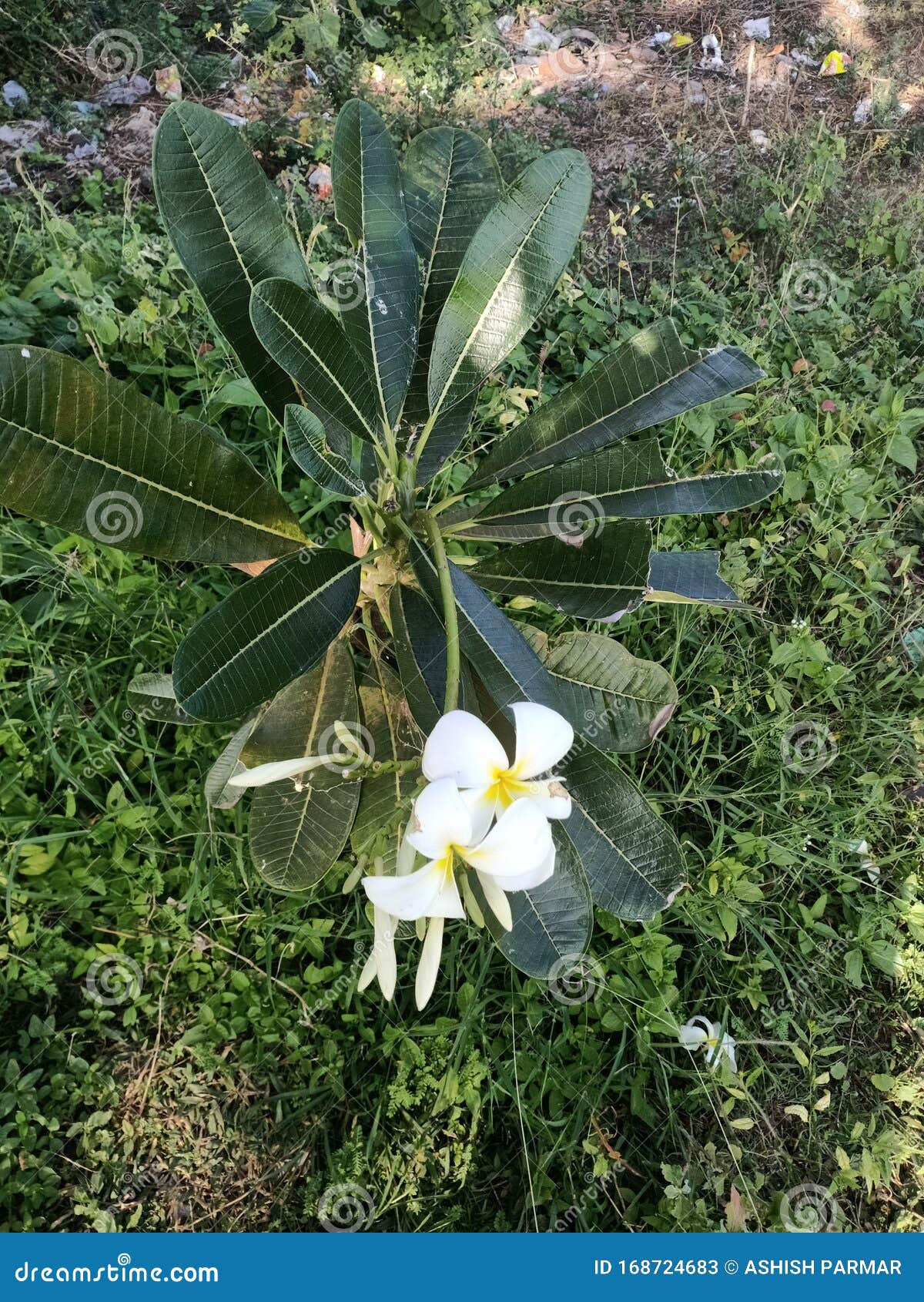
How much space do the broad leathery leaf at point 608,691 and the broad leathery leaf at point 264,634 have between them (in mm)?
421

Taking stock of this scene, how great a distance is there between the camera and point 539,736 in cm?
82

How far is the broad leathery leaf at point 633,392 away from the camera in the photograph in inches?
48.0

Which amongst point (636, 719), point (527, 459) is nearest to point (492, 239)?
point (527, 459)

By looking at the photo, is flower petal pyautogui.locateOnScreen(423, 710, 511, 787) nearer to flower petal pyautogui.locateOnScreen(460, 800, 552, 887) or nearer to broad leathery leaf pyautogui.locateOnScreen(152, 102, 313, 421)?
flower petal pyautogui.locateOnScreen(460, 800, 552, 887)

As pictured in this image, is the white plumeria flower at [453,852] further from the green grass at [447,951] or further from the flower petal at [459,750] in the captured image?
the green grass at [447,951]

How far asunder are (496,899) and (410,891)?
0.13 m

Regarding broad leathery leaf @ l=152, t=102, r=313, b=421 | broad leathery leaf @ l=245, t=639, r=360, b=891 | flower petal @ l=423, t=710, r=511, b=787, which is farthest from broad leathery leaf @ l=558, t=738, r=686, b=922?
broad leathery leaf @ l=152, t=102, r=313, b=421

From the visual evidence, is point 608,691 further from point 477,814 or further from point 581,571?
point 477,814

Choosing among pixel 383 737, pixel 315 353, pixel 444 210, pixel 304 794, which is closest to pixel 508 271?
pixel 444 210

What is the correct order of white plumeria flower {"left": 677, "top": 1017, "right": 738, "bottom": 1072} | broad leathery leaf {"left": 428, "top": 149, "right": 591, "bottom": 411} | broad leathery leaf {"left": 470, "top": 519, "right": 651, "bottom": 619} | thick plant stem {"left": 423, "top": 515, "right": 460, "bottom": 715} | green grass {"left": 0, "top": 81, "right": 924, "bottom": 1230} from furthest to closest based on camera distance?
1. white plumeria flower {"left": 677, "top": 1017, "right": 738, "bottom": 1072}
2. green grass {"left": 0, "top": 81, "right": 924, "bottom": 1230}
3. broad leathery leaf {"left": 428, "top": 149, "right": 591, "bottom": 411}
4. broad leathery leaf {"left": 470, "top": 519, "right": 651, "bottom": 619}
5. thick plant stem {"left": 423, "top": 515, "right": 460, "bottom": 715}

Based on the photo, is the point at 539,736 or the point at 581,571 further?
the point at 581,571

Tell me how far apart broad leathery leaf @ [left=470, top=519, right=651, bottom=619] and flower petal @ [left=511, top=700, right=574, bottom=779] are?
1.14 feet

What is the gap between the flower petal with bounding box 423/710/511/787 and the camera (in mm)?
784

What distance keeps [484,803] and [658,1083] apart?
44.2 inches
